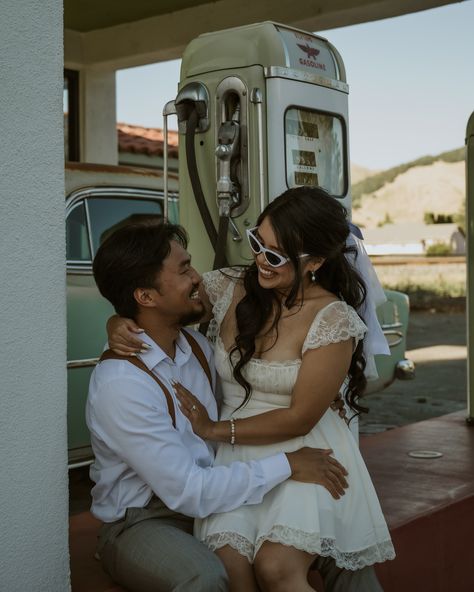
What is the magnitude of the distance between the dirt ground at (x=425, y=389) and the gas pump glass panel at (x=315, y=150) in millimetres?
4083

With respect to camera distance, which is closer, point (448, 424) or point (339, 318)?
point (339, 318)

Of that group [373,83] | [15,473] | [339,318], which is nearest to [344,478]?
[339,318]

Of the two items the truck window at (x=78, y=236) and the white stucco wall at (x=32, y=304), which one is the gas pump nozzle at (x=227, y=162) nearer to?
the white stucco wall at (x=32, y=304)

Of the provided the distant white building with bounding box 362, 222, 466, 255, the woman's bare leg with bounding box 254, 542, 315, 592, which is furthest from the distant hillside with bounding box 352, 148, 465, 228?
the woman's bare leg with bounding box 254, 542, 315, 592

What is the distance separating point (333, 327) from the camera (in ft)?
10.3

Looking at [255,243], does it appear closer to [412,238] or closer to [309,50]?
[309,50]

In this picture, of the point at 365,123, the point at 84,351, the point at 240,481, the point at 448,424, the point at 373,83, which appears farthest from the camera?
the point at 365,123

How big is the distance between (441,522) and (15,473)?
210 centimetres

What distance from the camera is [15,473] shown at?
2.69 meters

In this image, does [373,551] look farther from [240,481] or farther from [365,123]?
[365,123]

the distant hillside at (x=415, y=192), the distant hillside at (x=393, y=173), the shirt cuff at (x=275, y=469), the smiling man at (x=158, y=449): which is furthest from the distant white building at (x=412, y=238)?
the distant hillside at (x=393, y=173)

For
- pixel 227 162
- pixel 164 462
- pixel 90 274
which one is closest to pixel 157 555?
pixel 164 462

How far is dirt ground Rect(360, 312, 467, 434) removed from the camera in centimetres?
922

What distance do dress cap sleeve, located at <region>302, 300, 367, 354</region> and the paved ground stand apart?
2.82m
